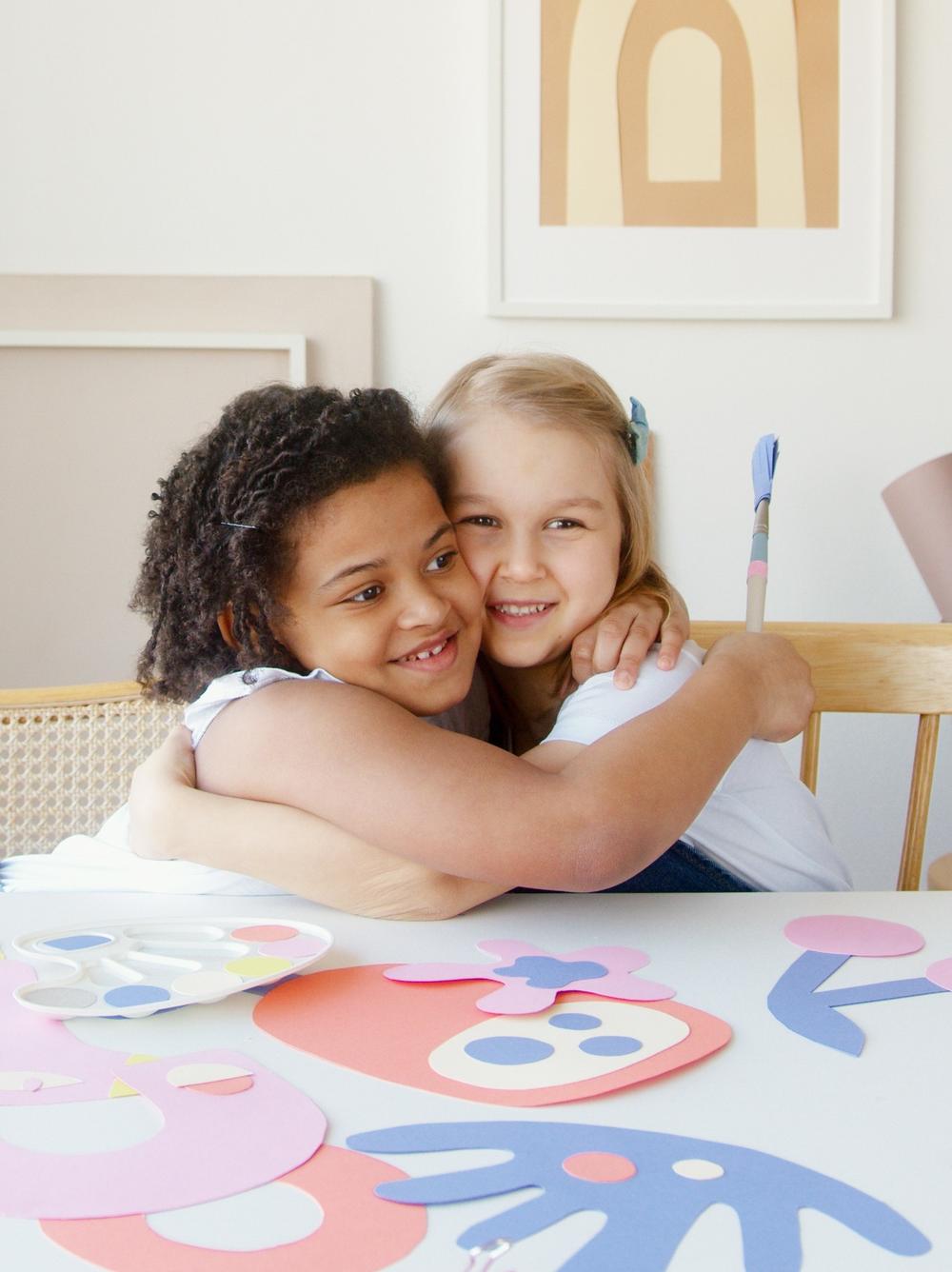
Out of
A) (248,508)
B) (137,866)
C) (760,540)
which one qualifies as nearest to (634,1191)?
(137,866)

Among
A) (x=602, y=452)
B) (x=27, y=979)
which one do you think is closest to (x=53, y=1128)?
(x=27, y=979)

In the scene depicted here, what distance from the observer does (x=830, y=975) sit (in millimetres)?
577

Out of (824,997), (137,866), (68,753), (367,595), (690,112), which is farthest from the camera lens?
(690,112)

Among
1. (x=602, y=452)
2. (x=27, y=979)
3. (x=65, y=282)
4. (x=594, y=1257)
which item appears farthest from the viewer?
(x=65, y=282)

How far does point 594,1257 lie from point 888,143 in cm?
158

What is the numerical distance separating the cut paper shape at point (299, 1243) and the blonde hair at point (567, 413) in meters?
0.69

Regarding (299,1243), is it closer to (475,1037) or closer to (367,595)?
(475,1037)

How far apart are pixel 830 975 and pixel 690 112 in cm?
132

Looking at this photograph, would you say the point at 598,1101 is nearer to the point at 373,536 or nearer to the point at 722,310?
the point at 373,536

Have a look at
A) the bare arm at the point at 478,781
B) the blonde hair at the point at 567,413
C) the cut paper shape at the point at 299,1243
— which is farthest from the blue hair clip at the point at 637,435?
the cut paper shape at the point at 299,1243

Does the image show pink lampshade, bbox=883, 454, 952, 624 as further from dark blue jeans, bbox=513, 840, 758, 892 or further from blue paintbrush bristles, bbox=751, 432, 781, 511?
dark blue jeans, bbox=513, 840, 758, 892

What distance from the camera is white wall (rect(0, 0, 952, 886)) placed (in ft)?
5.29

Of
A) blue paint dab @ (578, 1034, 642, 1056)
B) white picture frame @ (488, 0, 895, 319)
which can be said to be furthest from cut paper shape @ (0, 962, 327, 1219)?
white picture frame @ (488, 0, 895, 319)

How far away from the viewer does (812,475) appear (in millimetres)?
1655
